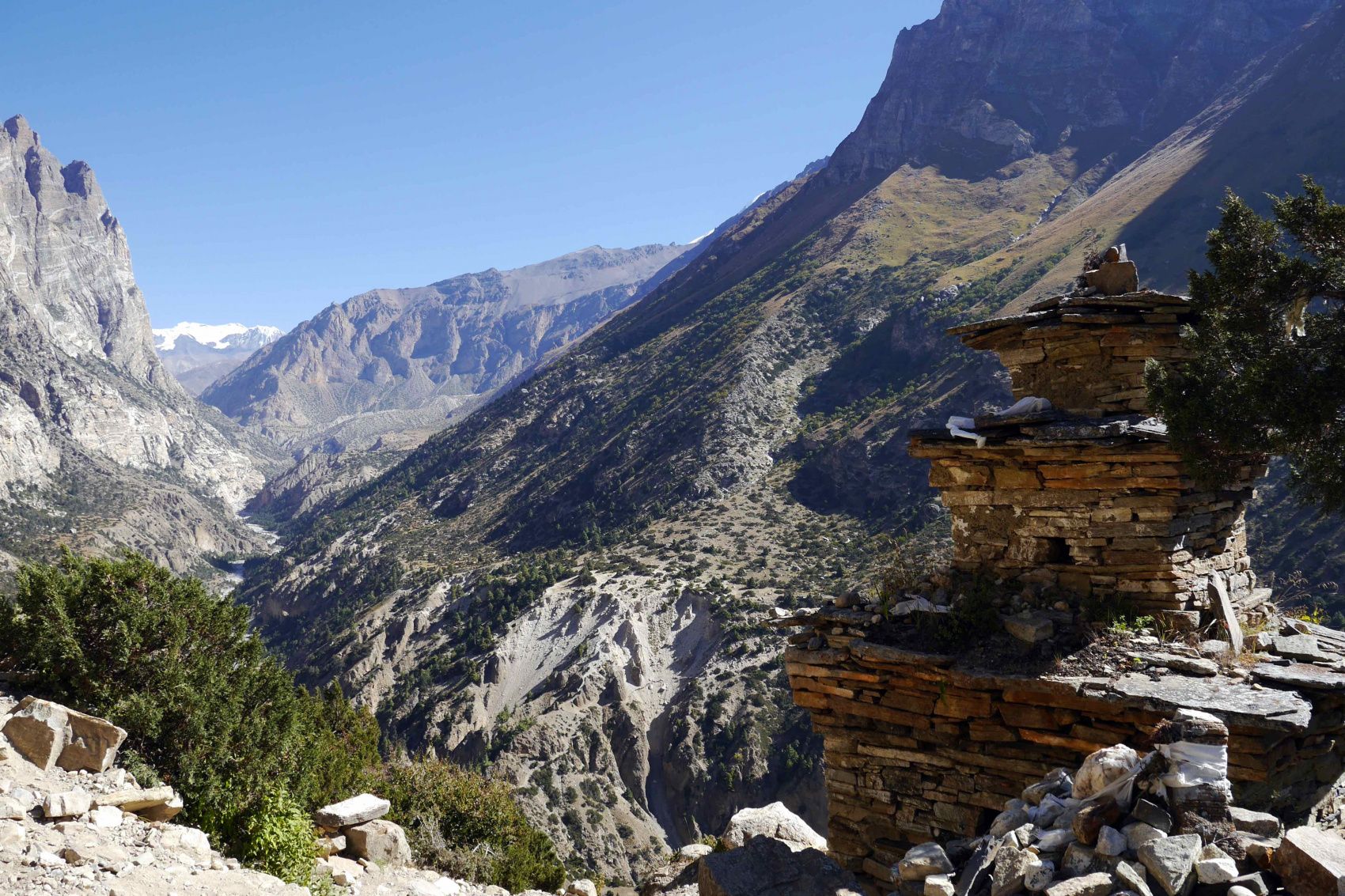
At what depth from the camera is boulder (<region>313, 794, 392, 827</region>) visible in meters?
10.1

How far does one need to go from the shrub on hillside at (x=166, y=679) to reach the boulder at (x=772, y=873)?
16.0ft

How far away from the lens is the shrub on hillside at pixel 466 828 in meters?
12.7

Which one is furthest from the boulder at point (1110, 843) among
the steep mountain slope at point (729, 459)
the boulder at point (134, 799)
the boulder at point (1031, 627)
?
the steep mountain slope at point (729, 459)

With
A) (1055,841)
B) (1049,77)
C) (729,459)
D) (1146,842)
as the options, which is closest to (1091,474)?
(1055,841)

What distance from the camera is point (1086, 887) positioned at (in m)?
4.11

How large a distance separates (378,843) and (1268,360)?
36.1 ft

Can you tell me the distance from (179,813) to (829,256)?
4643 inches

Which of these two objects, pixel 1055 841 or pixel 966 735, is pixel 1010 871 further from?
pixel 966 735

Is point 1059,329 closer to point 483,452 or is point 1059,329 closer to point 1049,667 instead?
point 1049,667

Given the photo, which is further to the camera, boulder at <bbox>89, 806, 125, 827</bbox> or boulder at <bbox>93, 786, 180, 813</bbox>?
boulder at <bbox>93, 786, 180, 813</bbox>

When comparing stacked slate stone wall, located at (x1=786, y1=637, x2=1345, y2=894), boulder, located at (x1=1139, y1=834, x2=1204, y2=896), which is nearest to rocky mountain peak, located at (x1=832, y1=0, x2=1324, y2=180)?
stacked slate stone wall, located at (x1=786, y1=637, x2=1345, y2=894)

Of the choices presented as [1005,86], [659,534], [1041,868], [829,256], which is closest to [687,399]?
[659,534]

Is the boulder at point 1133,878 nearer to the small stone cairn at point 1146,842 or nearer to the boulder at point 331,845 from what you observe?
the small stone cairn at point 1146,842

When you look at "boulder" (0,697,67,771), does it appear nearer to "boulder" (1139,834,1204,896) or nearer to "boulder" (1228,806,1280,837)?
"boulder" (1139,834,1204,896)
